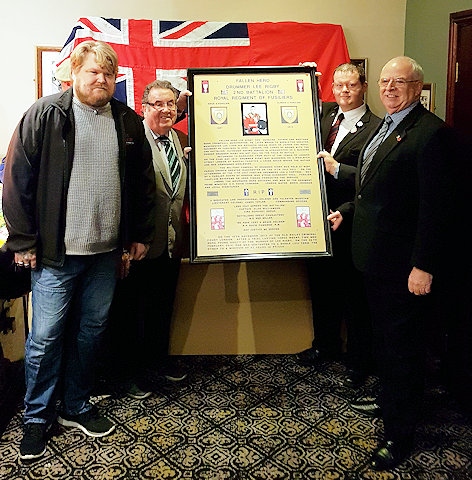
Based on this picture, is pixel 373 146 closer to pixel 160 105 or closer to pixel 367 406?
pixel 160 105

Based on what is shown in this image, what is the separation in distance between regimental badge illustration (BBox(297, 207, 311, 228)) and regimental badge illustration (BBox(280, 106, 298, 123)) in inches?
16.7

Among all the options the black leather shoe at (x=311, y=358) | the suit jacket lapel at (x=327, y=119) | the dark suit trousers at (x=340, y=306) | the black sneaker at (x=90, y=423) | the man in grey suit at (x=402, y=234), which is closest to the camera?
the man in grey suit at (x=402, y=234)

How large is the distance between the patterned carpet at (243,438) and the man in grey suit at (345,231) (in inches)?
9.5

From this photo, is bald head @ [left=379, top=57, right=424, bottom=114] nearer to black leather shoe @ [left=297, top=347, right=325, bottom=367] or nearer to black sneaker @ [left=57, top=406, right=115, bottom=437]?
black leather shoe @ [left=297, top=347, right=325, bottom=367]

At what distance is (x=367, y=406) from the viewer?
245 cm

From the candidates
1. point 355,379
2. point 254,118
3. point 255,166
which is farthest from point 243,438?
point 254,118

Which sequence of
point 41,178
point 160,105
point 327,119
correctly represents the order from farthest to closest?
1. point 327,119
2. point 160,105
3. point 41,178

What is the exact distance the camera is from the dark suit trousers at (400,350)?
1.96 metres

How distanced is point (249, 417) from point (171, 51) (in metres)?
2.28

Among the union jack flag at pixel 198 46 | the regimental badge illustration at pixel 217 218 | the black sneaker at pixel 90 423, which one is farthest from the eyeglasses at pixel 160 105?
the black sneaker at pixel 90 423

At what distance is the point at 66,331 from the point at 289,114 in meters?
1.41

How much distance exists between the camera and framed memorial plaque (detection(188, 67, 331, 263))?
8.04 ft

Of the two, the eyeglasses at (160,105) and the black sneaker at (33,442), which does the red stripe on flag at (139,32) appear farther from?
the black sneaker at (33,442)

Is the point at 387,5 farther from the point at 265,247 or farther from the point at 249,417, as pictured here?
the point at 249,417
